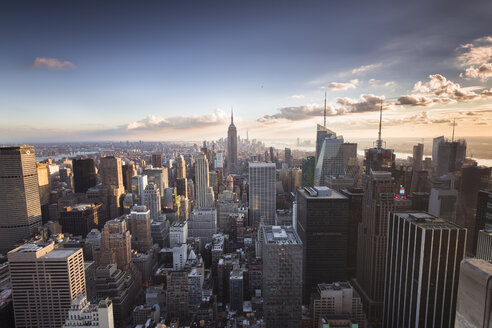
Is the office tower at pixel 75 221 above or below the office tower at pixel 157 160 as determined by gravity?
below

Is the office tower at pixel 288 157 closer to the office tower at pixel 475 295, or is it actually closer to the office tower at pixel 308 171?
the office tower at pixel 308 171

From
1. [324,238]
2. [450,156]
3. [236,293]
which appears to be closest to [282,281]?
[236,293]

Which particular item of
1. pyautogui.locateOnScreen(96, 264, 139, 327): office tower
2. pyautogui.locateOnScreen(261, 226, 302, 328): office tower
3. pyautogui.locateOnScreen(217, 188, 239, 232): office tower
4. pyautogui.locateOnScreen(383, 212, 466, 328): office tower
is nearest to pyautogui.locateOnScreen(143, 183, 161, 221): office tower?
pyautogui.locateOnScreen(217, 188, 239, 232): office tower

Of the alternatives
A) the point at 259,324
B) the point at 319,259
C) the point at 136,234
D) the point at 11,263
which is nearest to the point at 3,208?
the point at 136,234

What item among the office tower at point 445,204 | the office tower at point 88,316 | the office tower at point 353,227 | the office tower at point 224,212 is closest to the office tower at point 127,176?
the office tower at point 224,212

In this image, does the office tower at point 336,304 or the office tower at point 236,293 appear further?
the office tower at point 236,293

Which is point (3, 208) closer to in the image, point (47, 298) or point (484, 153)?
point (47, 298)
